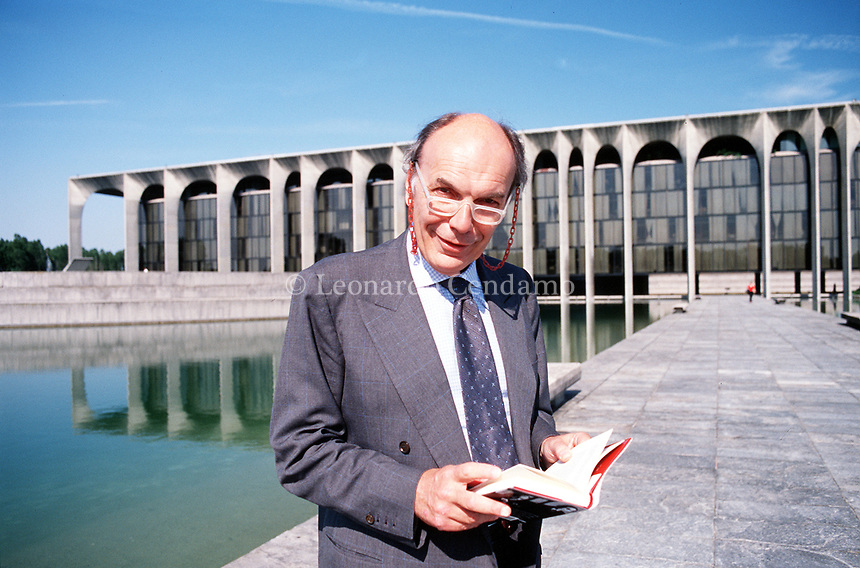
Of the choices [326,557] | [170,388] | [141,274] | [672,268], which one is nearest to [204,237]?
[141,274]

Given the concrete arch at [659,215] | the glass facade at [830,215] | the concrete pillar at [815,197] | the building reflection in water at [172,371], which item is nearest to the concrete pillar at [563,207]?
the concrete arch at [659,215]

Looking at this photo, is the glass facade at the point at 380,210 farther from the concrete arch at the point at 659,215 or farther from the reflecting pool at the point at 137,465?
the reflecting pool at the point at 137,465

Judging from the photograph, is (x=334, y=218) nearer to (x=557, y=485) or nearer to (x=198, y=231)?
(x=198, y=231)

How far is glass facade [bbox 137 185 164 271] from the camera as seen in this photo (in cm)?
6188

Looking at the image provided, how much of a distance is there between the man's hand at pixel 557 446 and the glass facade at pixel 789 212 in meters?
53.1

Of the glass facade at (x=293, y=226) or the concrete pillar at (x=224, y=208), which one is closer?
the concrete pillar at (x=224, y=208)

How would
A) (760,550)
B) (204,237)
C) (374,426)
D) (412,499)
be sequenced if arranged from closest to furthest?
(412,499) → (374,426) → (760,550) → (204,237)

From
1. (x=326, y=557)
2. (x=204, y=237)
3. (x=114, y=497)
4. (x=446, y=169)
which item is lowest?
(x=114, y=497)

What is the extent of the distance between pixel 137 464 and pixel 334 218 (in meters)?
50.4

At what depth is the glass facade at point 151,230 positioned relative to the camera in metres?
61.9

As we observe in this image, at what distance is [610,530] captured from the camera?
3.80 metres

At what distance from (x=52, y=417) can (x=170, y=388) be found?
2295 millimetres

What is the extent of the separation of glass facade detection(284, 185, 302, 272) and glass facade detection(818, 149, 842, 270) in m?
43.4

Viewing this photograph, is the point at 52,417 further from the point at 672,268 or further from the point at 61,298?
the point at 672,268
